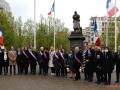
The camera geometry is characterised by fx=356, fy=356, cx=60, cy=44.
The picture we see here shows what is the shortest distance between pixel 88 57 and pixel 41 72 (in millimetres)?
6970

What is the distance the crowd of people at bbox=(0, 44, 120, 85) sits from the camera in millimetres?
18609

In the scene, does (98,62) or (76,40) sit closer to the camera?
(98,62)

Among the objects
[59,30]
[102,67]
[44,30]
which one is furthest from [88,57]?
[59,30]

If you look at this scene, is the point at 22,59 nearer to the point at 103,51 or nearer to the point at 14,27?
the point at 103,51

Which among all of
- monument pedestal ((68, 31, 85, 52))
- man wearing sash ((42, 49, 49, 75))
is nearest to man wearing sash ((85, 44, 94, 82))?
man wearing sash ((42, 49, 49, 75))

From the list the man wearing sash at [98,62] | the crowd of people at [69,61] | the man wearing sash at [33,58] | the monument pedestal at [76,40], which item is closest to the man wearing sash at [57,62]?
the crowd of people at [69,61]

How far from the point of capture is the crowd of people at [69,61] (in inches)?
733

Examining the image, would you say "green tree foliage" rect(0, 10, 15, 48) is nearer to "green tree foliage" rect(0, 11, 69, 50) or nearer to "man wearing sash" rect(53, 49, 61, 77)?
"green tree foliage" rect(0, 11, 69, 50)

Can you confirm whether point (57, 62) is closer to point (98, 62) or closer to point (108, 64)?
point (98, 62)

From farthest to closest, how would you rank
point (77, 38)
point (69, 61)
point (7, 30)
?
point (7, 30) → point (77, 38) → point (69, 61)

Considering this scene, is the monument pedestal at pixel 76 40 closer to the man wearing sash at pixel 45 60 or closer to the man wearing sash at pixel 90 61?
the man wearing sash at pixel 45 60

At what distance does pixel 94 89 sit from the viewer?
15477 mm

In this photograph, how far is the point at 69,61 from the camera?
68.9 feet

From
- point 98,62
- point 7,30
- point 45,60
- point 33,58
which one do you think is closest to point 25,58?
point 33,58
